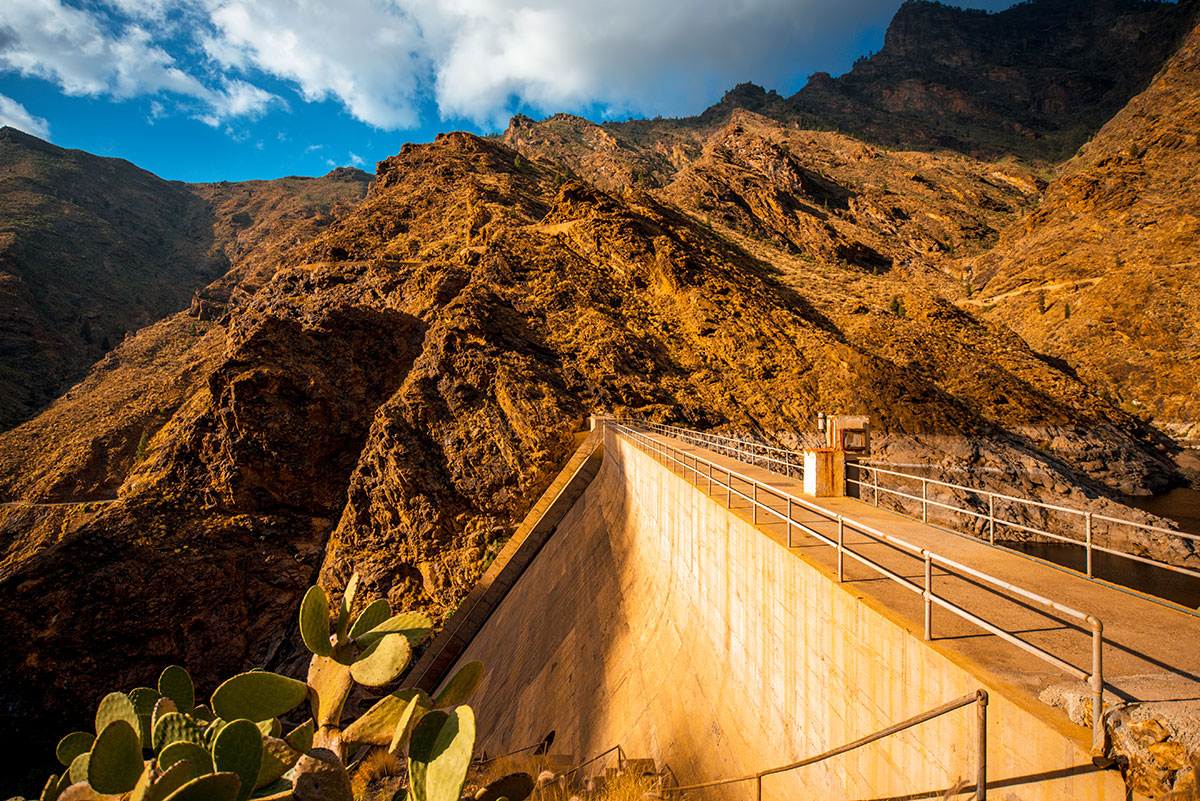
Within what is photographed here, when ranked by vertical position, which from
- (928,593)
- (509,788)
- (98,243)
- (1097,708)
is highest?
(98,243)

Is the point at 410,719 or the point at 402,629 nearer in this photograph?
the point at 410,719

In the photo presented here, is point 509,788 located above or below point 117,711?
below

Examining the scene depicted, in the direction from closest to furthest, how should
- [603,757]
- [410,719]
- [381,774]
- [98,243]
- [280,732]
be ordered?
[410,719] < [280,732] < [603,757] < [381,774] < [98,243]

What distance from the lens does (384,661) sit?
3650mm

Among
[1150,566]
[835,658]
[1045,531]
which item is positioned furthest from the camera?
[1150,566]

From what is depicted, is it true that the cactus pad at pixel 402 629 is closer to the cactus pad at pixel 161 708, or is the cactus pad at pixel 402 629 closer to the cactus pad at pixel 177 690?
the cactus pad at pixel 161 708

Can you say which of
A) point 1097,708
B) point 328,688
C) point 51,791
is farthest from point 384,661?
point 1097,708

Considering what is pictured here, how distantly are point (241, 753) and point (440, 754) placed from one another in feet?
3.42

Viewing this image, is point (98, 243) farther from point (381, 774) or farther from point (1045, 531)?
point (1045, 531)

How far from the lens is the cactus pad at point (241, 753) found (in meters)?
2.68

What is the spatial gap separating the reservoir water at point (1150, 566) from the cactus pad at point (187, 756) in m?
22.4

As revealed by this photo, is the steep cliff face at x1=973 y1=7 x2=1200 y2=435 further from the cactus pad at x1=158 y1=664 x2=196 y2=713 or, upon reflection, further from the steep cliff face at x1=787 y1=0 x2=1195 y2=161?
the steep cliff face at x1=787 y1=0 x2=1195 y2=161

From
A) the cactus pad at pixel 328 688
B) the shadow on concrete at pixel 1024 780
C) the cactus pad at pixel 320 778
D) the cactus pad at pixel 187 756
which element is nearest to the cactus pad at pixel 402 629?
the cactus pad at pixel 328 688

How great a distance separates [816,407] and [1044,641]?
24658 millimetres
